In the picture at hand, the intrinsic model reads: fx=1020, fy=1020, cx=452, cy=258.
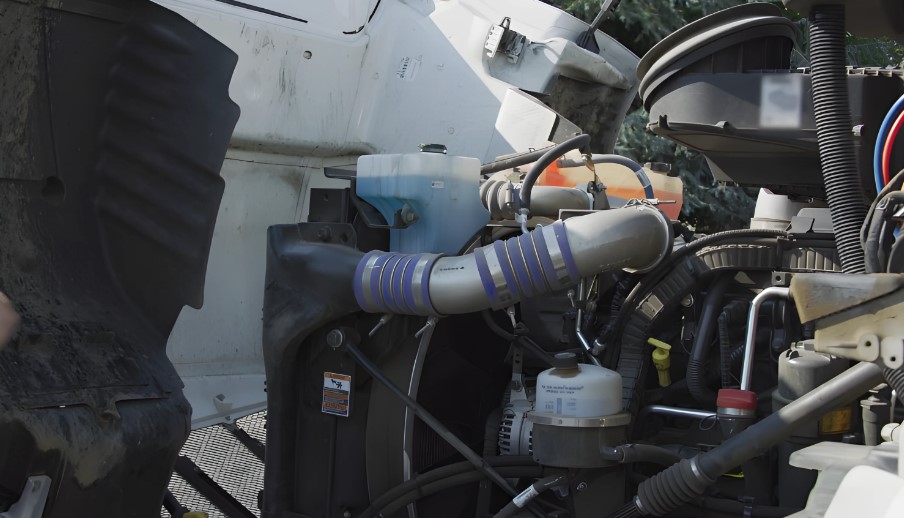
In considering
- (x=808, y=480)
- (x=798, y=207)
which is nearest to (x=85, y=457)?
(x=808, y=480)

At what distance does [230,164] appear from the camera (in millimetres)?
4668

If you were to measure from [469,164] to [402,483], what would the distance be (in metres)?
0.89

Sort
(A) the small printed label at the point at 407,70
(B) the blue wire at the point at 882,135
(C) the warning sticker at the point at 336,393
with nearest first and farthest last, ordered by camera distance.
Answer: (B) the blue wire at the point at 882,135, (C) the warning sticker at the point at 336,393, (A) the small printed label at the point at 407,70

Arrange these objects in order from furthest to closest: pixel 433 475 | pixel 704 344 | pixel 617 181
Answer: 1. pixel 617 181
2. pixel 433 475
3. pixel 704 344

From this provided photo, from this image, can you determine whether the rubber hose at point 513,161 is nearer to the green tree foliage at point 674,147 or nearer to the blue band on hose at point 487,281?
the blue band on hose at point 487,281

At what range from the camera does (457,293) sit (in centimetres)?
245

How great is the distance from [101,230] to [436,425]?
1.02 metres

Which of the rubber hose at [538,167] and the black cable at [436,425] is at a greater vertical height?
the rubber hose at [538,167]

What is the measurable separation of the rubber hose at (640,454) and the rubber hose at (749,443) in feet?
0.32

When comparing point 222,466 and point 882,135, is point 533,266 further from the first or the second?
point 222,466

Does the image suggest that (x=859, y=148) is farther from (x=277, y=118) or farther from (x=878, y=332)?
(x=277, y=118)

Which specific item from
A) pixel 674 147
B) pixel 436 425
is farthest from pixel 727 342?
pixel 674 147

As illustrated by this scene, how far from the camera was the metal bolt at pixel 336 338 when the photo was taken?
2.73 metres

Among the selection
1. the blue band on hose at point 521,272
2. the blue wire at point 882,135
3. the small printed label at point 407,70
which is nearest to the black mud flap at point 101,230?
the blue band on hose at point 521,272
